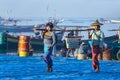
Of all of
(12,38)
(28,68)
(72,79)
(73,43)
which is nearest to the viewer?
(72,79)

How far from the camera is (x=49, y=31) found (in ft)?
50.2

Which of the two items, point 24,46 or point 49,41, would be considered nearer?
point 49,41

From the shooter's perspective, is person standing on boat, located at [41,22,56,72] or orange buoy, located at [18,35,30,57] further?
orange buoy, located at [18,35,30,57]

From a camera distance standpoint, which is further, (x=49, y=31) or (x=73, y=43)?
(x=73, y=43)

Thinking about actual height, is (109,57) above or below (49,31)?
below

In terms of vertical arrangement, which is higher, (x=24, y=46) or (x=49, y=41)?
(x=49, y=41)

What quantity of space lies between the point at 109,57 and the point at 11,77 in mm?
9185

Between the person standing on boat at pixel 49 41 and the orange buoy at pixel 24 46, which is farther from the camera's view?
the orange buoy at pixel 24 46

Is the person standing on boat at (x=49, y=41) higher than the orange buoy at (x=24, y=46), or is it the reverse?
the person standing on boat at (x=49, y=41)

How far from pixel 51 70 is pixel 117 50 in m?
7.84

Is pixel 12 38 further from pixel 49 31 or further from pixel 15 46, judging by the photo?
pixel 49 31

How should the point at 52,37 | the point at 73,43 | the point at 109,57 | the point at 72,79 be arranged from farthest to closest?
the point at 73,43 < the point at 109,57 < the point at 52,37 < the point at 72,79

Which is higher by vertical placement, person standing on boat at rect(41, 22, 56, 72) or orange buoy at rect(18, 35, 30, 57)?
person standing on boat at rect(41, 22, 56, 72)

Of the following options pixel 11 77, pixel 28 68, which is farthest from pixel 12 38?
pixel 11 77
